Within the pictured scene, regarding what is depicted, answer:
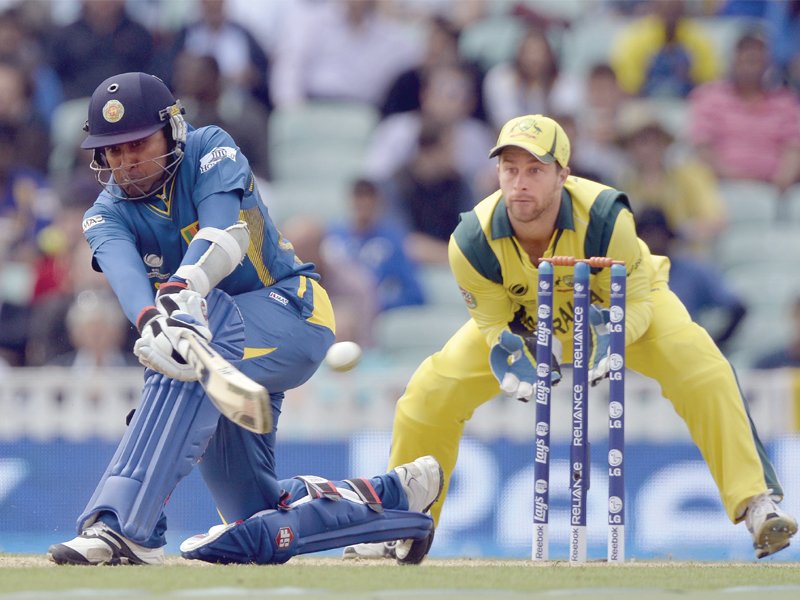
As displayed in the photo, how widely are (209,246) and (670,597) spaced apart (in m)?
1.98

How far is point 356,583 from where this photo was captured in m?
4.64

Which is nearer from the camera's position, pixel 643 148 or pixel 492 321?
pixel 492 321

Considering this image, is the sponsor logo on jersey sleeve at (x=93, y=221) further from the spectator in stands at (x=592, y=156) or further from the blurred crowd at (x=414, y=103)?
the spectator in stands at (x=592, y=156)

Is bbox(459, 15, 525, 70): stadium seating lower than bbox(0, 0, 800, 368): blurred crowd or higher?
higher

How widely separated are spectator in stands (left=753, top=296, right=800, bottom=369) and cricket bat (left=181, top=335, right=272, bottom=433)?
20.0 feet

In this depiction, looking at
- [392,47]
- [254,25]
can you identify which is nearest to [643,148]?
[392,47]

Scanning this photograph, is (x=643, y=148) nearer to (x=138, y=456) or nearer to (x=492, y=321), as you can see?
(x=492, y=321)

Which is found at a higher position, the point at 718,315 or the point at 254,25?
the point at 254,25

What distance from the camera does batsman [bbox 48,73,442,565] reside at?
5152 mm

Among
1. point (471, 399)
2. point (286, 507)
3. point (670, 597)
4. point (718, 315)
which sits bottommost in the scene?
point (670, 597)

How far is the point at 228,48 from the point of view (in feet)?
40.9

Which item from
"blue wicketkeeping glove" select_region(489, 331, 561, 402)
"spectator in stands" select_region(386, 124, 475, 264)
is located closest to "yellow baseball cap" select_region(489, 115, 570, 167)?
"blue wicketkeeping glove" select_region(489, 331, 561, 402)

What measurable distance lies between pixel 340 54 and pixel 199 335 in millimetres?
7583

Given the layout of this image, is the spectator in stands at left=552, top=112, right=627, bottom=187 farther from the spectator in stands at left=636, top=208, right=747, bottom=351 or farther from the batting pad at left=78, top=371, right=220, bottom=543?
the batting pad at left=78, top=371, right=220, bottom=543
